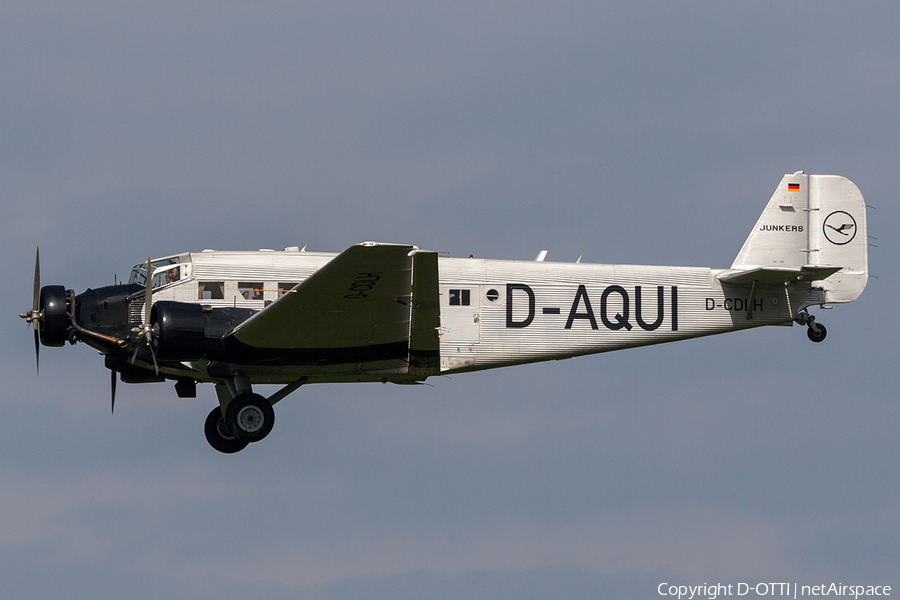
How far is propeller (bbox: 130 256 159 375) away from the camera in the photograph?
20875 mm

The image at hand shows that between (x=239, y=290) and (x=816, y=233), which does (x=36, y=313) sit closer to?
(x=239, y=290)

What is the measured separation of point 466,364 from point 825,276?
23.7ft

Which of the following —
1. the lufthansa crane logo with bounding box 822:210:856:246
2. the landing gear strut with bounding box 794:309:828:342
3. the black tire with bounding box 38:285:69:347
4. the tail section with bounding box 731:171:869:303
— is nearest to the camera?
the black tire with bounding box 38:285:69:347

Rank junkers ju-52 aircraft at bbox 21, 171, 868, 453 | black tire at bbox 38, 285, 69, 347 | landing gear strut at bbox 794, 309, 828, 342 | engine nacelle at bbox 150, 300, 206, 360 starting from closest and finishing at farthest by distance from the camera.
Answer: engine nacelle at bbox 150, 300, 206, 360, junkers ju-52 aircraft at bbox 21, 171, 868, 453, black tire at bbox 38, 285, 69, 347, landing gear strut at bbox 794, 309, 828, 342

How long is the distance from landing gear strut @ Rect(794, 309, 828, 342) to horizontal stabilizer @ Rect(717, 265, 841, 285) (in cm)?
78

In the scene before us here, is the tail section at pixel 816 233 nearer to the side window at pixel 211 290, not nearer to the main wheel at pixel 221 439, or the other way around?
the side window at pixel 211 290

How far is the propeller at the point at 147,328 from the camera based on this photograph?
2088cm

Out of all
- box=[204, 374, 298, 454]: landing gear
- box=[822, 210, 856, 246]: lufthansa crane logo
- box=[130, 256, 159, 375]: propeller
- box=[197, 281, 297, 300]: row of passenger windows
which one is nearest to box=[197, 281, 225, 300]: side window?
box=[197, 281, 297, 300]: row of passenger windows

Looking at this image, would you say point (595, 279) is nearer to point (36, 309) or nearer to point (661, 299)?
point (661, 299)

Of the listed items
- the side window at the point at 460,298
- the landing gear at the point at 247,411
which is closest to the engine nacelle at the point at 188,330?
the landing gear at the point at 247,411

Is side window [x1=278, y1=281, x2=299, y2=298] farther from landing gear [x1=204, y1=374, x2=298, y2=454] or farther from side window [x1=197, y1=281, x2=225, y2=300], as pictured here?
landing gear [x1=204, y1=374, x2=298, y2=454]

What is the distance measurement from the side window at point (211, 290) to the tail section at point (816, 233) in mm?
10062

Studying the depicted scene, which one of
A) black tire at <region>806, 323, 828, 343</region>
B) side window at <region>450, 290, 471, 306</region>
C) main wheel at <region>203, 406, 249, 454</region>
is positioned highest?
side window at <region>450, 290, 471, 306</region>

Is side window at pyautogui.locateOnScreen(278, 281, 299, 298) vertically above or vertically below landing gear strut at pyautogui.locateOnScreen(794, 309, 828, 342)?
above
